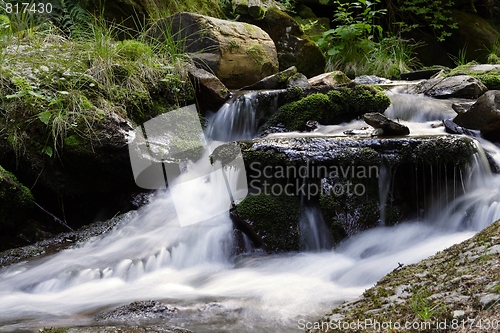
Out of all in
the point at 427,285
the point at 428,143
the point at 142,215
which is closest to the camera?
the point at 427,285

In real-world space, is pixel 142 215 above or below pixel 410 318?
below

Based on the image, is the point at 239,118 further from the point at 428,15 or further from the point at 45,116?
the point at 428,15

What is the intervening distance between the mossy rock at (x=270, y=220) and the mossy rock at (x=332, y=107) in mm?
1804

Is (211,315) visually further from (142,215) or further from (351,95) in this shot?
(351,95)

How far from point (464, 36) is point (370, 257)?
938 cm

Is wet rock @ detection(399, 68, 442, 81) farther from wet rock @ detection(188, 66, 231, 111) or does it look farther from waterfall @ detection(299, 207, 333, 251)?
waterfall @ detection(299, 207, 333, 251)

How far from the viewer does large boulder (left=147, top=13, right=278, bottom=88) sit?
249 inches

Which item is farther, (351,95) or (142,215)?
(351,95)

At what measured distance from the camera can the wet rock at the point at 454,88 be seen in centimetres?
632

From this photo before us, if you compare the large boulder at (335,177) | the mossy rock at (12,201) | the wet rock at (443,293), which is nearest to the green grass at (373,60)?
the large boulder at (335,177)

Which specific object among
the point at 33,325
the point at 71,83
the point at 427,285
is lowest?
the point at 33,325

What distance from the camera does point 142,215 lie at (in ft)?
14.0

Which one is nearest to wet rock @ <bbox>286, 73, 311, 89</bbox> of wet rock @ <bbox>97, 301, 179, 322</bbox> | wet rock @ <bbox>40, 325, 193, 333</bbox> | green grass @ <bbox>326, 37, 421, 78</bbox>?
green grass @ <bbox>326, 37, 421, 78</bbox>

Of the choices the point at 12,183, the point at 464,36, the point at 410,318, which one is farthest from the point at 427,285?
the point at 464,36
